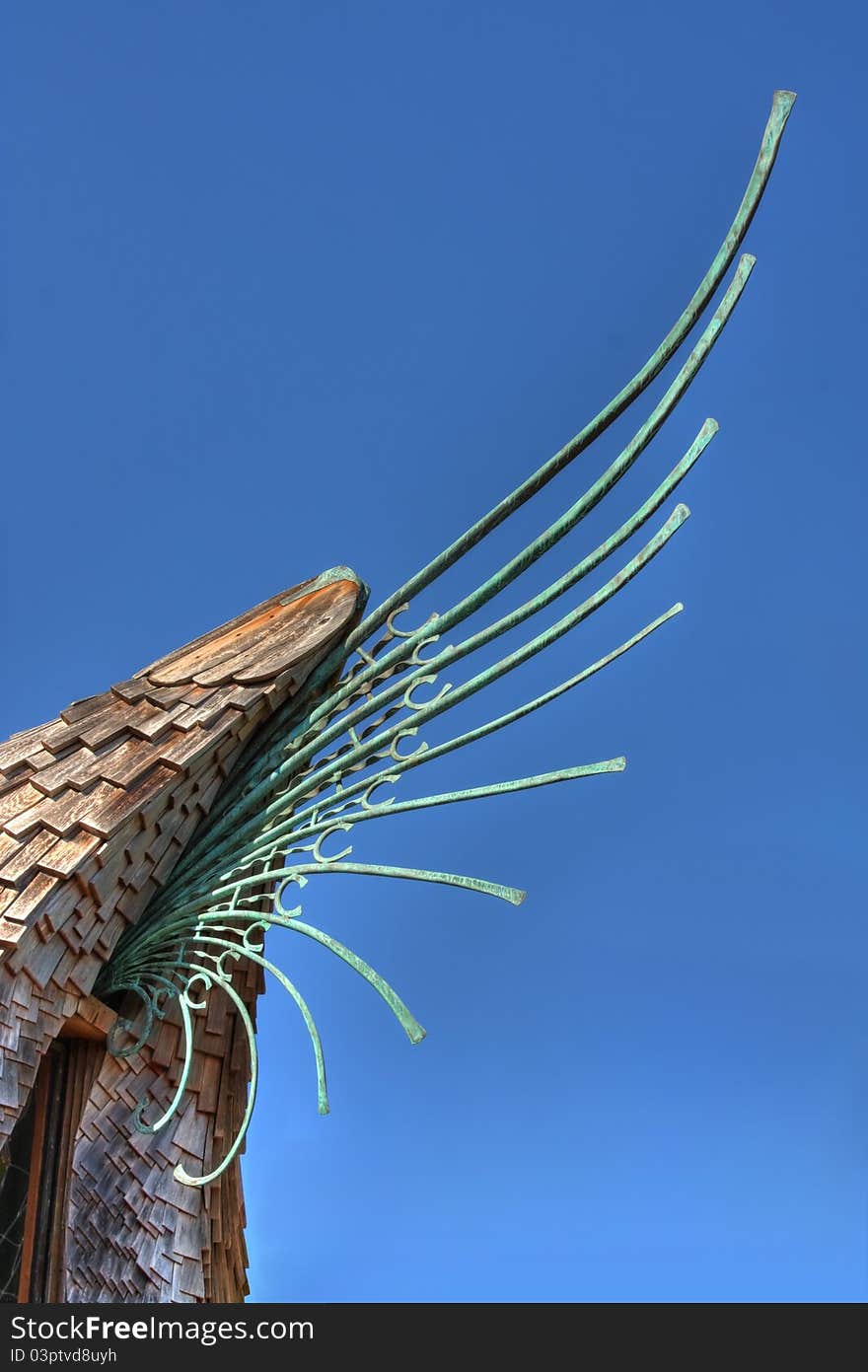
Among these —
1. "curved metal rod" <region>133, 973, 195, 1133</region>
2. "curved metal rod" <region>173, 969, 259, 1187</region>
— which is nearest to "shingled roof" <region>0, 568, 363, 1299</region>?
"curved metal rod" <region>133, 973, 195, 1133</region>

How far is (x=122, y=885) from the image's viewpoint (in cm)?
584

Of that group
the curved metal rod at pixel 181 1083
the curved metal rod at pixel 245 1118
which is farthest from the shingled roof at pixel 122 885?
the curved metal rod at pixel 245 1118

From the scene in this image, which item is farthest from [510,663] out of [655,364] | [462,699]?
[655,364]

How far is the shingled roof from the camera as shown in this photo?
17.9ft

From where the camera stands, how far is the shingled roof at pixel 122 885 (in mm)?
5461

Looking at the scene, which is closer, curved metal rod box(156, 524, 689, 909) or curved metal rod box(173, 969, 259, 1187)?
curved metal rod box(173, 969, 259, 1187)

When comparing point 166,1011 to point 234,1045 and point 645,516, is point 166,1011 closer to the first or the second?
point 234,1045

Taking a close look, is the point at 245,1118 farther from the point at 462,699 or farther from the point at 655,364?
the point at 655,364

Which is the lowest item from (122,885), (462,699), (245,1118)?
(245,1118)

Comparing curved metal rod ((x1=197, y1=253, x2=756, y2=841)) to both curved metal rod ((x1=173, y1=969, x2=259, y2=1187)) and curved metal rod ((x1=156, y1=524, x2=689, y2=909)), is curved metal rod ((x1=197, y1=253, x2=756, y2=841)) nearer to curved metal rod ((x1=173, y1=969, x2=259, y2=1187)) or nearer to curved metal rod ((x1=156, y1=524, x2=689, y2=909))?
curved metal rod ((x1=156, y1=524, x2=689, y2=909))

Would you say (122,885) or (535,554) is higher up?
(535,554)

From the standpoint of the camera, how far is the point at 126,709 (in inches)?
250

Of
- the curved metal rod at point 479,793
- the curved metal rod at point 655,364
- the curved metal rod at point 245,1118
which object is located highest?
the curved metal rod at point 655,364

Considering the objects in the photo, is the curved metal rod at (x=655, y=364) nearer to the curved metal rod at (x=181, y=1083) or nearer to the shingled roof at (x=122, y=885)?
the shingled roof at (x=122, y=885)
